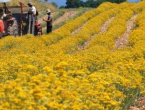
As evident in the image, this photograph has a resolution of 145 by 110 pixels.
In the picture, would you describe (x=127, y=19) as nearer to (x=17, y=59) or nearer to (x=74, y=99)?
(x=17, y=59)

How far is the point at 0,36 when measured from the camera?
2214 cm

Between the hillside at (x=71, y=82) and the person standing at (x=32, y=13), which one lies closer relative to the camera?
the hillside at (x=71, y=82)

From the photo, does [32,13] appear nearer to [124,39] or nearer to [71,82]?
[124,39]

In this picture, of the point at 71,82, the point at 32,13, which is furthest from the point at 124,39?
the point at 71,82

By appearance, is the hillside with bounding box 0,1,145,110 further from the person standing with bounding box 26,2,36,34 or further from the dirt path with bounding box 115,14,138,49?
the person standing with bounding box 26,2,36,34

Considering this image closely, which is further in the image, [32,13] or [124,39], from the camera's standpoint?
[124,39]

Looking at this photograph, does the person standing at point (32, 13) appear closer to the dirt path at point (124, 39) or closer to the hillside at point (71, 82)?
the dirt path at point (124, 39)

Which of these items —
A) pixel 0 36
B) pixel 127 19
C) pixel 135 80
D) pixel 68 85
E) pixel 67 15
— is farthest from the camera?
pixel 67 15

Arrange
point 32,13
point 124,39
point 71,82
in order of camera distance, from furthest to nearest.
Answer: point 124,39 < point 32,13 < point 71,82

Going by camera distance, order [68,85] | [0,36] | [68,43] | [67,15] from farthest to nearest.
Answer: [67,15], [0,36], [68,43], [68,85]

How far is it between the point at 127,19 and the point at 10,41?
13.9m

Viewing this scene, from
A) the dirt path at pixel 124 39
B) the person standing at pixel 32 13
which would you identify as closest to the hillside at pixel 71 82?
the dirt path at pixel 124 39

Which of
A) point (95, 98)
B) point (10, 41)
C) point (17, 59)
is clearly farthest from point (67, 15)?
point (95, 98)

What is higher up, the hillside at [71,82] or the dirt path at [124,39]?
the hillside at [71,82]
